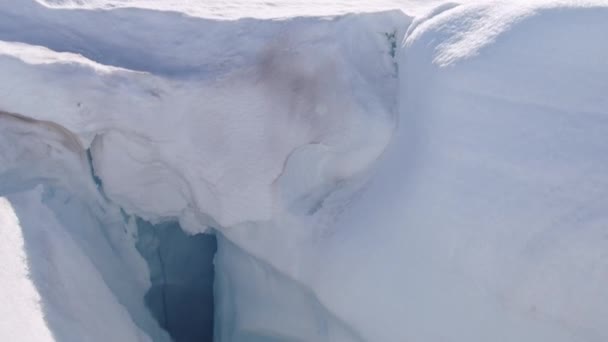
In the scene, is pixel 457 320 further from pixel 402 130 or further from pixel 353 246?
pixel 402 130

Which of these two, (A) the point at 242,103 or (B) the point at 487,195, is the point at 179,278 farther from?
(B) the point at 487,195

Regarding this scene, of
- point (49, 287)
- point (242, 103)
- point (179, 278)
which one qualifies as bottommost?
point (179, 278)

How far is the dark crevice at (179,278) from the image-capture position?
5.43 feet

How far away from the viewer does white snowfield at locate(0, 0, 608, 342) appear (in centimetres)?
107

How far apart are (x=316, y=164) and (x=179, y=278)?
0.56 m

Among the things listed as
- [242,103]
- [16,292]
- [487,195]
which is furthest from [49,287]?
[487,195]

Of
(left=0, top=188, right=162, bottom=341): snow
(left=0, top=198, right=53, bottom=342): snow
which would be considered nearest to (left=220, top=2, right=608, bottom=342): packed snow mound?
(left=0, top=188, right=162, bottom=341): snow

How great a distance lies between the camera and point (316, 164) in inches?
54.9

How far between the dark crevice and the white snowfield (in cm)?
7

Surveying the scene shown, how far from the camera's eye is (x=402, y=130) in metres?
1.30

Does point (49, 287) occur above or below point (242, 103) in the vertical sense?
below

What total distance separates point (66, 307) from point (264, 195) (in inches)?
16.8

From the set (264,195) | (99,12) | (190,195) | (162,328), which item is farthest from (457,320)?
(99,12)

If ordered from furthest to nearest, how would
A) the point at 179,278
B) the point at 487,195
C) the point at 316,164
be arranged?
the point at 179,278
the point at 316,164
the point at 487,195
